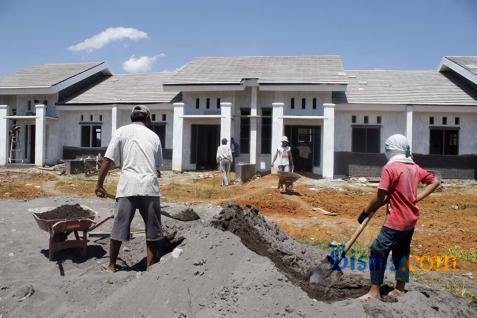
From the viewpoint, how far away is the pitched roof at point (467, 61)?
762 inches

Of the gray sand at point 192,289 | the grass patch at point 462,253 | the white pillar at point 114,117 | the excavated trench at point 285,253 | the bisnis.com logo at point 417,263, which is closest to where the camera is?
the gray sand at point 192,289

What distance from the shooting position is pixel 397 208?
12.5 ft

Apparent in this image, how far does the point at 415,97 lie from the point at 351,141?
3.53m

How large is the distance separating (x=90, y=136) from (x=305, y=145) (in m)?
11.1

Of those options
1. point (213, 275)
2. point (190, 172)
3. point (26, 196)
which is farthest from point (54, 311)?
point (190, 172)

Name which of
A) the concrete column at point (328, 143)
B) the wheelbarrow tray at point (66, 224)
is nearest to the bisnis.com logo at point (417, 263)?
the wheelbarrow tray at point (66, 224)

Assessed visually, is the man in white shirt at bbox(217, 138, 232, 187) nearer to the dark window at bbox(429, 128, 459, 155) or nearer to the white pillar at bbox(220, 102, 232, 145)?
the white pillar at bbox(220, 102, 232, 145)

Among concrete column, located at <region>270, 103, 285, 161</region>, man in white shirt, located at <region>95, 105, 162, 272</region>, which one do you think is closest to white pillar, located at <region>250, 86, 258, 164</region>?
concrete column, located at <region>270, 103, 285, 161</region>

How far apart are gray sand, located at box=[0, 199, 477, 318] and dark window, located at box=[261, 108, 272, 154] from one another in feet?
44.0

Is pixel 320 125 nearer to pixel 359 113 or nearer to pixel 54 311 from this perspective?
pixel 359 113

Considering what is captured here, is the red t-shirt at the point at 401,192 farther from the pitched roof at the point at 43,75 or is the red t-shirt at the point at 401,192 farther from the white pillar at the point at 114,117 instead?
the pitched roof at the point at 43,75

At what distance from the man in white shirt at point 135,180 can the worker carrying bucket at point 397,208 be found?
88.5 inches

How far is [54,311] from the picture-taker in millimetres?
3943

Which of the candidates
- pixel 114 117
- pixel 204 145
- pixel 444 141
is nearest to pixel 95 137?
pixel 114 117
